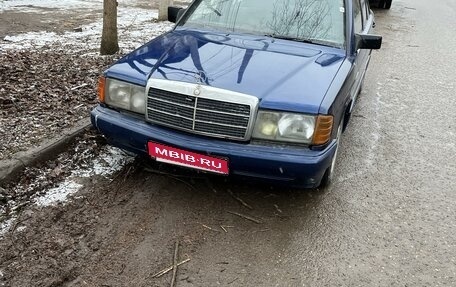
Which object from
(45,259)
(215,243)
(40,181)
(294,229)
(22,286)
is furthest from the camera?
(40,181)

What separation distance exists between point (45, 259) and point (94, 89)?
9.36ft

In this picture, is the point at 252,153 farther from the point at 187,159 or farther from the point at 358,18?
the point at 358,18

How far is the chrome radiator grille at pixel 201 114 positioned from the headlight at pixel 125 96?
120mm

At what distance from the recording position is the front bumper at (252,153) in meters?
3.03

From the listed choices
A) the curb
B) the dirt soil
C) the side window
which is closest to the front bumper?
the curb

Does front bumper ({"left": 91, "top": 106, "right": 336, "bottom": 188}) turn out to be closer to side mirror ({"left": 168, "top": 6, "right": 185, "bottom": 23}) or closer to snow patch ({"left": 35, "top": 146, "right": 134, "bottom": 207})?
snow patch ({"left": 35, "top": 146, "right": 134, "bottom": 207})

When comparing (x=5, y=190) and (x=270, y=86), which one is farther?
(x=5, y=190)

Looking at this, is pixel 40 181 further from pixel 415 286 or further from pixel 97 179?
pixel 415 286

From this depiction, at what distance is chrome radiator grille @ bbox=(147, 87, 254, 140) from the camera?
10.00ft

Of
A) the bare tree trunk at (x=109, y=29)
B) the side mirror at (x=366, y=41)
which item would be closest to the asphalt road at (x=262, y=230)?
the side mirror at (x=366, y=41)

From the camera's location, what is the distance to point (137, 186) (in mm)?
3662

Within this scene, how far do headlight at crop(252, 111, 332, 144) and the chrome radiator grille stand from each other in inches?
3.9

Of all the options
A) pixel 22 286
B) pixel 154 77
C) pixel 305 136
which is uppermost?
pixel 154 77

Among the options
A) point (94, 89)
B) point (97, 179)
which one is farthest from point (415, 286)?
point (94, 89)
